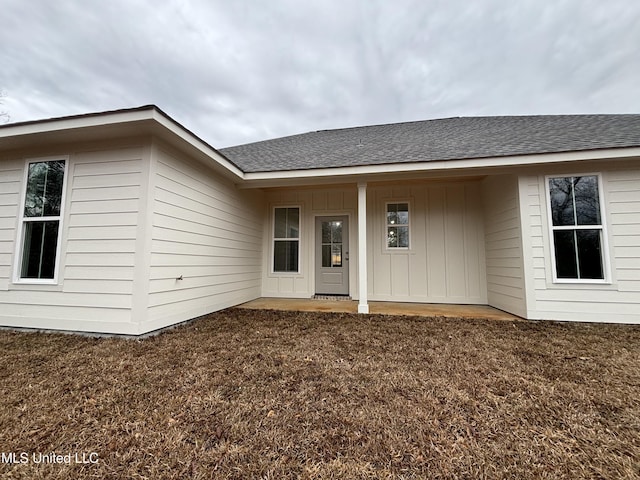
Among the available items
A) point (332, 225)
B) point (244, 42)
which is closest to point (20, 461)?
point (332, 225)

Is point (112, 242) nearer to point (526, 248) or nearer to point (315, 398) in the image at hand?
point (315, 398)

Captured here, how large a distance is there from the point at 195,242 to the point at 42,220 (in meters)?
1.88

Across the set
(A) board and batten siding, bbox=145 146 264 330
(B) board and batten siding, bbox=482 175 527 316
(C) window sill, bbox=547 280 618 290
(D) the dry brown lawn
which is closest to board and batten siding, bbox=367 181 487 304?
(B) board and batten siding, bbox=482 175 527 316

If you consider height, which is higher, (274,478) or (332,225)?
(332,225)

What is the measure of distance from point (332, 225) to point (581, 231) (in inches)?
170

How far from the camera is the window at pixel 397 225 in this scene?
5848 mm

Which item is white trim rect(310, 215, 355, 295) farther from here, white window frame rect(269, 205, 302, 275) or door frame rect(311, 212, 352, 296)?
white window frame rect(269, 205, 302, 275)

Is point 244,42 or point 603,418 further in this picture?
point 244,42

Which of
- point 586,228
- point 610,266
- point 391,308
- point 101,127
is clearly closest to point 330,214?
point 391,308

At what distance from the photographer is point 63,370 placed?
224cm

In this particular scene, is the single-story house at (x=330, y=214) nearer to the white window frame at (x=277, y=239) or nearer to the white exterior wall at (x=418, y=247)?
the white exterior wall at (x=418, y=247)

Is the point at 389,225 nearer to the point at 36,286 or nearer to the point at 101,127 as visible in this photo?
the point at 101,127

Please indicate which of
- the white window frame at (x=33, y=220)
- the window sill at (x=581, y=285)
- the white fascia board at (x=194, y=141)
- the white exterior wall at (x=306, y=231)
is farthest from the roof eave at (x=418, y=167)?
the white window frame at (x=33, y=220)

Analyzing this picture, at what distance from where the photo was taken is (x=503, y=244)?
473 cm
